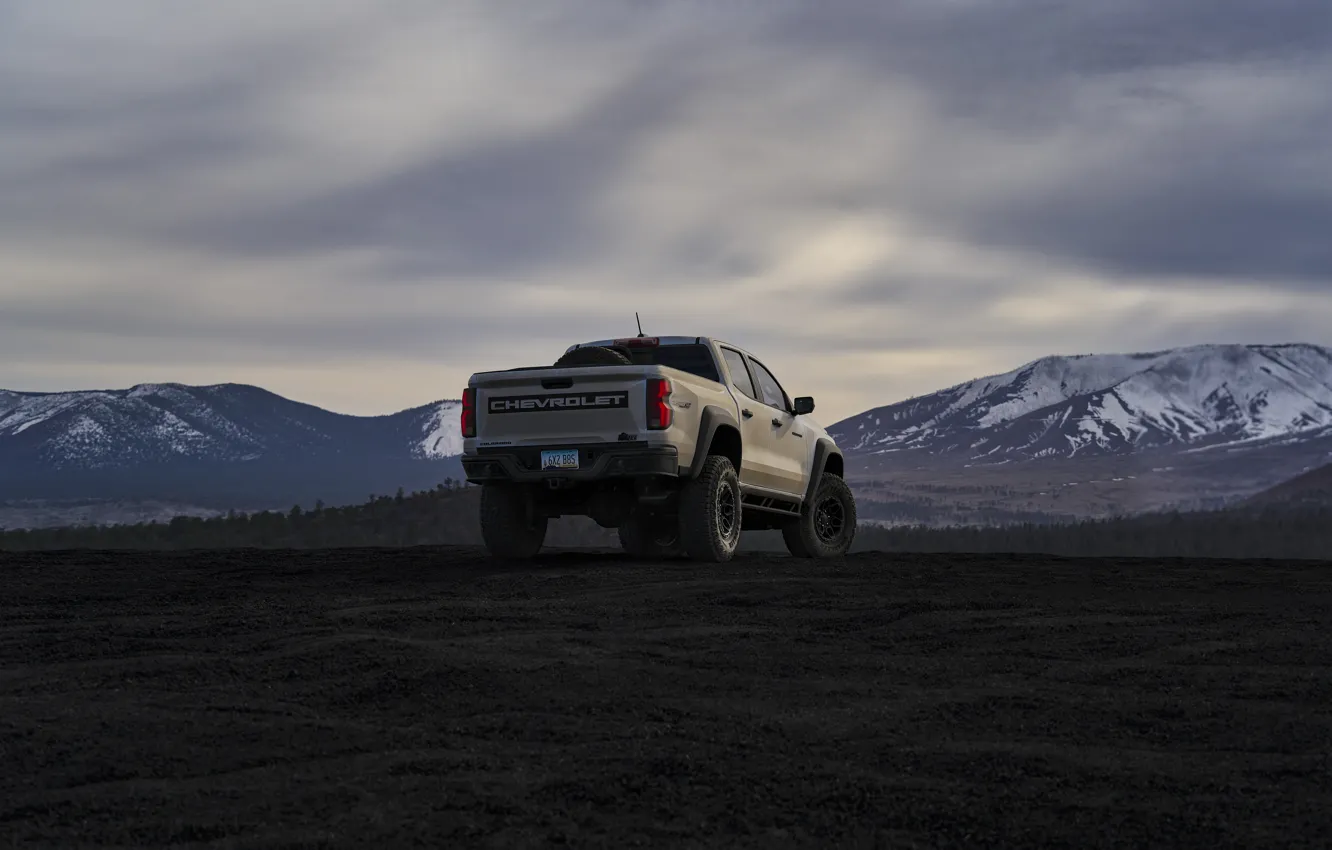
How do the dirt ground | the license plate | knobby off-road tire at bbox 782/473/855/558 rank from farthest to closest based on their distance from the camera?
knobby off-road tire at bbox 782/473/855/558 → the license plate → the dirt ground

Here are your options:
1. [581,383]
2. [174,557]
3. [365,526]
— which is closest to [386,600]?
[581,383]

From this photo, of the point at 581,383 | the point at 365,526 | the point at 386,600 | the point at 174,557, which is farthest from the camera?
the point at 365,526

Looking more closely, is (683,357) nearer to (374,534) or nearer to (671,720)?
(671,720)

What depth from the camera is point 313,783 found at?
5277 millimetres

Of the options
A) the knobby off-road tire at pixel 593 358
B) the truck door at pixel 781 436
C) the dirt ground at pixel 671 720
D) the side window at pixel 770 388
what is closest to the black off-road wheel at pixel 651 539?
the truck door at pixel 781 436

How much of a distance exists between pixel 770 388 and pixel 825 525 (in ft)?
6.68

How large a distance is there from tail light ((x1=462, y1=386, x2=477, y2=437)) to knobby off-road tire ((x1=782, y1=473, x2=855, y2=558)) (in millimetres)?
4504

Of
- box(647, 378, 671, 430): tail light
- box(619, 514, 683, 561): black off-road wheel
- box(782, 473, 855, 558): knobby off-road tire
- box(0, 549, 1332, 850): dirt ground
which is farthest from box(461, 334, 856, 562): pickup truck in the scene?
box(0, 549, 1332, 850): dirt ground

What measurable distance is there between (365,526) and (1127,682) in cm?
7913

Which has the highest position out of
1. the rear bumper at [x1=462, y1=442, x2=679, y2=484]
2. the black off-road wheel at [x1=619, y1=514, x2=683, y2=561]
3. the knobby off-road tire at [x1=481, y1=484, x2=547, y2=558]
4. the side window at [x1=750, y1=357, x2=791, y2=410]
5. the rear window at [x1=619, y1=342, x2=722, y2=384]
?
the rear window at [x1=619, y1=342, x2=722, y2=384]

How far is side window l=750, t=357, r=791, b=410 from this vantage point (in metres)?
16.9

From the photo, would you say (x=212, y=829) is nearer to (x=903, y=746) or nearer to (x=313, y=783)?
(x=313, y=783)

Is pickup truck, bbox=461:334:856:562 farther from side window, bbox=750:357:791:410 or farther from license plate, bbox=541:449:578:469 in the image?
side window, bbox=750:357:791:410

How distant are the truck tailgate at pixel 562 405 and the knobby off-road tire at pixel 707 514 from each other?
1009mm
